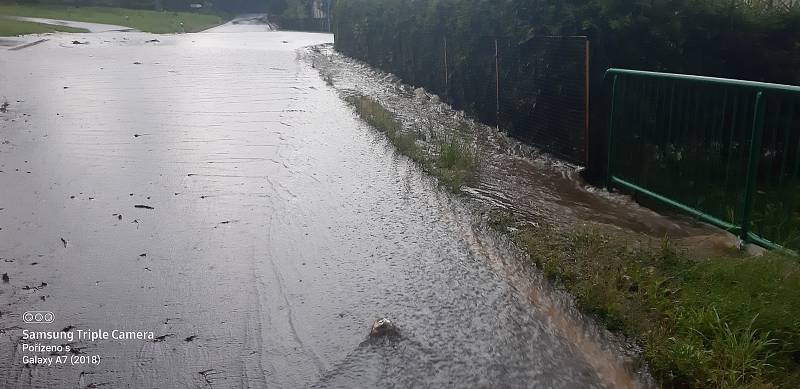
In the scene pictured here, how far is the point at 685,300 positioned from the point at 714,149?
232 centimetres

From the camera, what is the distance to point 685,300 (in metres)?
4.41

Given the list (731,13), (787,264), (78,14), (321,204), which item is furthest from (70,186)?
(78,14)

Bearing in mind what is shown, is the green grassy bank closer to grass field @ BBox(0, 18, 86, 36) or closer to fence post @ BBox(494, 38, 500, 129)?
fence post @ BBox(494, 38, 500, 129)

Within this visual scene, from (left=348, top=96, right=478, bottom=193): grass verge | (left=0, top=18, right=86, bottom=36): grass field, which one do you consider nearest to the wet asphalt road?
(left=348, top=96, right=478, bottom=193): grass verge

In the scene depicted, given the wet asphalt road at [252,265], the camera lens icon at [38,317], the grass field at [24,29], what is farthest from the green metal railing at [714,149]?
the grass field at [24,29]

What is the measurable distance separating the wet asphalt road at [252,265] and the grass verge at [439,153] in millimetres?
238

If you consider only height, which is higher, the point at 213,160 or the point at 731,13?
the point at 731,13

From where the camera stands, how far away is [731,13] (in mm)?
7859

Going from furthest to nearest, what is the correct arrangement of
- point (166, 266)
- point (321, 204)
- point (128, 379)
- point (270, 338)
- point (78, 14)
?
point (78, 14) < point (321, 204) < point (166, 266) < point (270, 338) < point (128, 379)

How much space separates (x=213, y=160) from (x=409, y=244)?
389cm

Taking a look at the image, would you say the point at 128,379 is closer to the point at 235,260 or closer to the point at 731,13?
the point at 235,260

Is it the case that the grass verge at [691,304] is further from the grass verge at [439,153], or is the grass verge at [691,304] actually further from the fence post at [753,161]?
the grass verge at [439,153]

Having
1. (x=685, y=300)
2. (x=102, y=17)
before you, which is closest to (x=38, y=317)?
(x=685, y=300)

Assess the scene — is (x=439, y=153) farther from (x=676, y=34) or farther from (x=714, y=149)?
(x=714, y=149)
